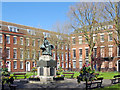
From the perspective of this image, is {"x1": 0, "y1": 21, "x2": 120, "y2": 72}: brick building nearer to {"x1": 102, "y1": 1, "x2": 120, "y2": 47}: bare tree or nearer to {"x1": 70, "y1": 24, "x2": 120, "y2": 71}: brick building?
{"x1": 70, "y1": 24, "x2": 120, "y2": 71}: brick building

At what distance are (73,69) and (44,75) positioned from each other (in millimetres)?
28700

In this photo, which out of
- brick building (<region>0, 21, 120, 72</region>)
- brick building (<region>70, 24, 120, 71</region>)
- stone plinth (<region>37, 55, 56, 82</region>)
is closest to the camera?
stone plinth (<region>37, 55, 56, 82</region>)

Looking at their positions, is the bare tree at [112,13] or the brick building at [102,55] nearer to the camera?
the bare tree at [112,13]

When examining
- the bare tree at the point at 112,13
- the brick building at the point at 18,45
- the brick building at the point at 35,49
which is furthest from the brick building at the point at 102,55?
the bare tree at the point at 112,13

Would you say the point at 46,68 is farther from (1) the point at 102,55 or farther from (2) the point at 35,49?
(1) the point at 102,55

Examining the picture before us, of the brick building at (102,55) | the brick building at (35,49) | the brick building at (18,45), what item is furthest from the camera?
the brick building at (18,45)

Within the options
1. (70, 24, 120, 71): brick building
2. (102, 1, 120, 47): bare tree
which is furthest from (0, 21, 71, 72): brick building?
(102, 1, 120, 47): bare tree

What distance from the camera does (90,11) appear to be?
26.3m

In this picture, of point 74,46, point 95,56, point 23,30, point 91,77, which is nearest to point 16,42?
point 23,30

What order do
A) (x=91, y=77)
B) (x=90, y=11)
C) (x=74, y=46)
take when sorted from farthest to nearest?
(x=74, y=46) → (x=90, y=11) → (x=91, y=77)

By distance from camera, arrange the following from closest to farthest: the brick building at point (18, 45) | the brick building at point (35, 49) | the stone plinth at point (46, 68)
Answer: the stone plinth at point (46, 68), the brick building at point (35, 49), the brick building at point (18, 45)

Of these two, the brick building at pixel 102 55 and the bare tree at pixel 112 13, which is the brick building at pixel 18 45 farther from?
the bare tree at pixel 112 13

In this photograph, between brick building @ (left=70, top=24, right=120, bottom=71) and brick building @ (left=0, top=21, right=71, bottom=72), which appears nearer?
brick building @ (left=70, top=24, right=120, bottom=71)

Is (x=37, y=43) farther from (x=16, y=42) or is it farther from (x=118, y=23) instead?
(x=118, y=23)
